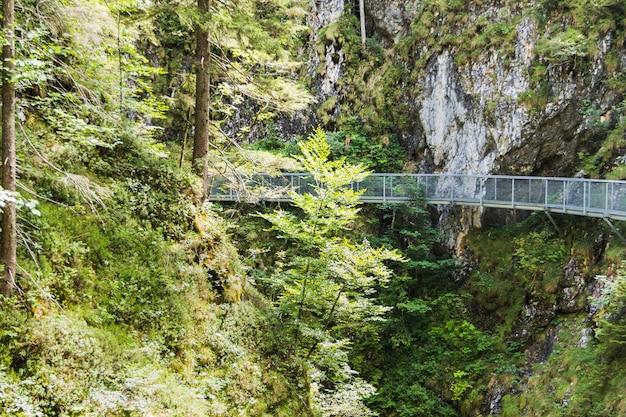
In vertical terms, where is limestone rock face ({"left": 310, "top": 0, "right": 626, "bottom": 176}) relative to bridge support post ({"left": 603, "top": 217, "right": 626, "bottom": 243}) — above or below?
above

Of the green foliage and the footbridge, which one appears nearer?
the green foliage

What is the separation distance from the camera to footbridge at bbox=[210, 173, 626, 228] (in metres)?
12.2

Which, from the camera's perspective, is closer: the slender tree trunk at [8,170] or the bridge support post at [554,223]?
the slender tree trunk at [8,170]

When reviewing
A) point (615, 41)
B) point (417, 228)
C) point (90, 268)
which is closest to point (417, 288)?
point (417, 228)

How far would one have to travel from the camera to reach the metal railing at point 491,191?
12.2 m

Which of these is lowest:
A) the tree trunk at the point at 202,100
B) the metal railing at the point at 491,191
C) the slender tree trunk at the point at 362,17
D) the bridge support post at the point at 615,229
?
the bridge support post at the point at 615,229

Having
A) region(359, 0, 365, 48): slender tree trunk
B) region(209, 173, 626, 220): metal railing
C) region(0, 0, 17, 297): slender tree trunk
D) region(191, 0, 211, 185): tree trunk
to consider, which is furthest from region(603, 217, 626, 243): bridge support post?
region(359, 0, 365, 48): slender tree trunk

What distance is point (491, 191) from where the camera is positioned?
15.8 meters

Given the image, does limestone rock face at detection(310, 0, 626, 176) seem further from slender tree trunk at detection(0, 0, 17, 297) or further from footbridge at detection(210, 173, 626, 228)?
slender tree trunk at detection(0, 0, 17, 297)

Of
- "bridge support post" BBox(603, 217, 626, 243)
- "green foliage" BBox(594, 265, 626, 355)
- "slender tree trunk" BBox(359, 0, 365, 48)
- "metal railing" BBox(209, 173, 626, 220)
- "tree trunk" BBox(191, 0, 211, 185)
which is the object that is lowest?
"green foliage" BBox(594, 265, 626, 355)

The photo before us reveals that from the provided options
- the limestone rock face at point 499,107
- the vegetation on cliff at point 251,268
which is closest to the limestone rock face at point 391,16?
the limestone rock face at point 499,107

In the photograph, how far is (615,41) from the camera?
1554cm

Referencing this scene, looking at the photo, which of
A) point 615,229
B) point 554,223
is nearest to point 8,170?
point 615,229

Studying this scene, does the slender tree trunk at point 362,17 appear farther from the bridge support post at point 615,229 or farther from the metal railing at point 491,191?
the bridge support post at point 615,229
